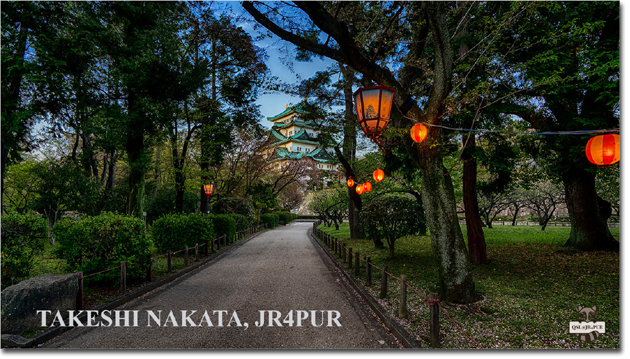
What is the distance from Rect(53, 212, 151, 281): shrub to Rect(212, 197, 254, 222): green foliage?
13.7 metres

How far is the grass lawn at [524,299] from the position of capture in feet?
13.3

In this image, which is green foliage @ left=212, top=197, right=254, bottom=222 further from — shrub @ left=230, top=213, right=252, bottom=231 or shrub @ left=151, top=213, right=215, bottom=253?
shrub @ left=151, top=213, right=215, bottom=253

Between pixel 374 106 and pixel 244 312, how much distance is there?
443 centimetres

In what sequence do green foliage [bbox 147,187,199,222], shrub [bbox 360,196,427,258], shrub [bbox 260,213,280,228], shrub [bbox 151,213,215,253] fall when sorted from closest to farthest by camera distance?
shrub [bbox 360,196,427,258]
shrub [bbox 151,213,215,253]
green foliage [bbox 147,187,199,222]
shrub [bbox 260,213,280,228]

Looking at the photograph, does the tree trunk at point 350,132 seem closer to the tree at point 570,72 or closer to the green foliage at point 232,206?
the tree at point 570,72

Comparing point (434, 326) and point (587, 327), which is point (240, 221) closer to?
point (434, 326)

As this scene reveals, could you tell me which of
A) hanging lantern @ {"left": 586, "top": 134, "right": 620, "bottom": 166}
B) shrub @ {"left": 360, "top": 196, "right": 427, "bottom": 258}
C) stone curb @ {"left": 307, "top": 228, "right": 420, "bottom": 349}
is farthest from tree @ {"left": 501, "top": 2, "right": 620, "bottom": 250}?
stone curb @ {"left": 307, "top": 228, "right": 420, "bottom": 349}

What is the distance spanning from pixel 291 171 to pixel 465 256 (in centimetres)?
2788

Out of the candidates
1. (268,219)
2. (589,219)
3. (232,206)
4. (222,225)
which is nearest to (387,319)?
(589,219)

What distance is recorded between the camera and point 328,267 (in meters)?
10.1

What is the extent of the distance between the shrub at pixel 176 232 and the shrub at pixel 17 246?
5.09 metres

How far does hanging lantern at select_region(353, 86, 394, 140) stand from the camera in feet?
15.8

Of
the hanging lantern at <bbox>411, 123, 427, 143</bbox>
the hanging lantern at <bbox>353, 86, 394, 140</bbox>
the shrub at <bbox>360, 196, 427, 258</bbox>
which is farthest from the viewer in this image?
the shrub at <bbox>360, 196, 427, 258</bbox>

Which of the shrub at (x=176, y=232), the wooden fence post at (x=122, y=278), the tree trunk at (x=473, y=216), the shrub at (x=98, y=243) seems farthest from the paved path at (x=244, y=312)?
the tree trunk at (x=473, y=216)
